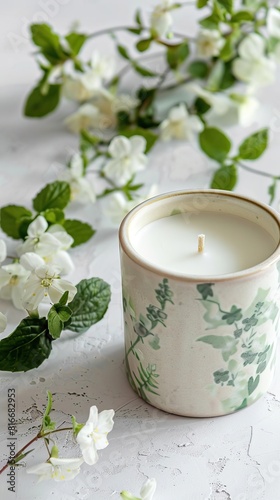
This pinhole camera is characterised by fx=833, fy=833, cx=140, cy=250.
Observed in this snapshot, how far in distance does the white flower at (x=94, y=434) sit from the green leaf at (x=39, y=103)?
600mm

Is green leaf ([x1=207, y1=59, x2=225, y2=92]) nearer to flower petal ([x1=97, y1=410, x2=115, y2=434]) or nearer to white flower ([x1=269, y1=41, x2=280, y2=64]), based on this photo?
white flower ([x1=269, y1=41, x2=280, y2=64])

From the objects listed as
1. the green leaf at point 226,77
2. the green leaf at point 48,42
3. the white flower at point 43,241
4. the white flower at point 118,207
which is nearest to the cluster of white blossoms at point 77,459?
the white flower at point 43,241

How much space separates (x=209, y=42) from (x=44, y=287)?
536mm

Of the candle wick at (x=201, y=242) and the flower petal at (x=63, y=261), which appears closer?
the candle wick at (x=201, y=242)

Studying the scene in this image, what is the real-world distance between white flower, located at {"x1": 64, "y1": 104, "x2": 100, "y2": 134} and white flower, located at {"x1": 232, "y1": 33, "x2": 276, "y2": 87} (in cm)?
21

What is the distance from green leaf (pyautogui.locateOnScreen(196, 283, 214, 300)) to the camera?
24.3 inches

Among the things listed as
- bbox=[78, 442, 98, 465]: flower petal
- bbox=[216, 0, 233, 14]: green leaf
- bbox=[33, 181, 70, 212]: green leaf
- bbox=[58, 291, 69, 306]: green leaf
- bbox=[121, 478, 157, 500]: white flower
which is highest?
bbox=[216, 0, 233, 14]: green leaf

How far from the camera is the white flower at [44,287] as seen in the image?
2.36ft

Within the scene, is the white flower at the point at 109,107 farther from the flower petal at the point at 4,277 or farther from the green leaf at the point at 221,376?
the green leaf at the point at 221,376

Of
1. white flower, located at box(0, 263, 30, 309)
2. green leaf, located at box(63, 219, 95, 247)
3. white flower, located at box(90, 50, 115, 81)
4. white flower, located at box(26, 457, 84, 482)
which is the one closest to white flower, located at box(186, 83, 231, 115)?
white flower, located at box(90, 50, 115, 81)

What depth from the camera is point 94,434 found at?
64 cm

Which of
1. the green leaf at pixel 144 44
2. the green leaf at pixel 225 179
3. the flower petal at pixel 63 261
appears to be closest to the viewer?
the flower petal at pixel 63 261

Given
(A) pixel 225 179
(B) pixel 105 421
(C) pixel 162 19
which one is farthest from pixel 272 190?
(B) pixel 105 421

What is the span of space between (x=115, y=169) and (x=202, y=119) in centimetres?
21
